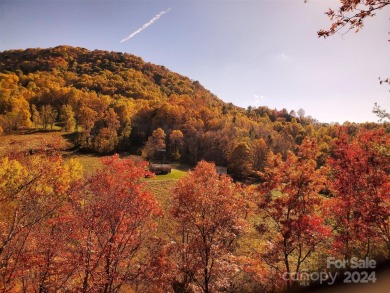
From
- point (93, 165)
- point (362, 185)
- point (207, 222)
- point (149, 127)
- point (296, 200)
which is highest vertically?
point (149, 127)

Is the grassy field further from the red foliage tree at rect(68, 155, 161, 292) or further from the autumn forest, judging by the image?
the red foliage tree at rect(68, 155, 161, 292)

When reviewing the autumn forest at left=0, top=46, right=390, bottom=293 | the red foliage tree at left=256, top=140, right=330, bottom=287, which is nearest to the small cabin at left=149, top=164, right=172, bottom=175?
the autumn forest at left=0, top=46, right=390, bottom=293

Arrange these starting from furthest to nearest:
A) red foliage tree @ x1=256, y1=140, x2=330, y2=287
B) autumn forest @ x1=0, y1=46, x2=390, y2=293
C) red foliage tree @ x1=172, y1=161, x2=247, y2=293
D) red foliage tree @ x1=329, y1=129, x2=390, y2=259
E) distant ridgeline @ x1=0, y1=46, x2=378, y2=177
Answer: distant ridgeline @ x1=0, y1=46, x2=378, y2=177 → red foliage tree @ x1=172, y1=161, x2=247, y2=293 → red foliage tree @ x1=256, y1=140, x2=330, y2=287 → red foliage tree @ x1=329, y1=129, x2=390, y2=259 → autumn forest @ x1=0, y1=46, x2=390, y2=293

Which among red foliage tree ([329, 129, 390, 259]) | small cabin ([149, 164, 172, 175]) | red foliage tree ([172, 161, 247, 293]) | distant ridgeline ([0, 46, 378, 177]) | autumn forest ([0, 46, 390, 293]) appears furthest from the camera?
distant ridgeline ([0, 46, 378, 177])

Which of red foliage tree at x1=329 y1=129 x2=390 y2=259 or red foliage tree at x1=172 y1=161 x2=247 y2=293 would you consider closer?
red foliage tree at x1=329 y1=129 x2=390 y2=259

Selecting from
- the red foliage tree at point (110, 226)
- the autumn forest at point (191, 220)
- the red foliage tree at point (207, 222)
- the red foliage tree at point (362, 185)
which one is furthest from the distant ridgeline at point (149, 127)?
the red foliage tree at point (110, 226)

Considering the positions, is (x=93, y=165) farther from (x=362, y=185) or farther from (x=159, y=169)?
(x=362, y=185)

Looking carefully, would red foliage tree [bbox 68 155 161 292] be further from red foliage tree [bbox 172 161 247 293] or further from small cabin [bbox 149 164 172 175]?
small cabin [bbox 149 164 172 175]

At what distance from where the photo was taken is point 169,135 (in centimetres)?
7694

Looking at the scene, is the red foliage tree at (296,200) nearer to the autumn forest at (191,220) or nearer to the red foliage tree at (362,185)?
the autumn forest at (191,220)

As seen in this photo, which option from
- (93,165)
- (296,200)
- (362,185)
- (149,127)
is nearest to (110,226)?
(296,200)

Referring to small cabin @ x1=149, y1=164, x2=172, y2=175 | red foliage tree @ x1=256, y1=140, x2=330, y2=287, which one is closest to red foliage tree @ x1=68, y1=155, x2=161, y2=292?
red foliage tree @ x1=256, y1=140, x2=330, y2=287

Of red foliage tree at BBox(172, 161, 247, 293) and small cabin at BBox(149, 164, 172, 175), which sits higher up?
red foliage tree at BBox(172, 161, 247, 293)

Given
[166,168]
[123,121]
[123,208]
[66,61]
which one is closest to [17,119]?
[123,121]
